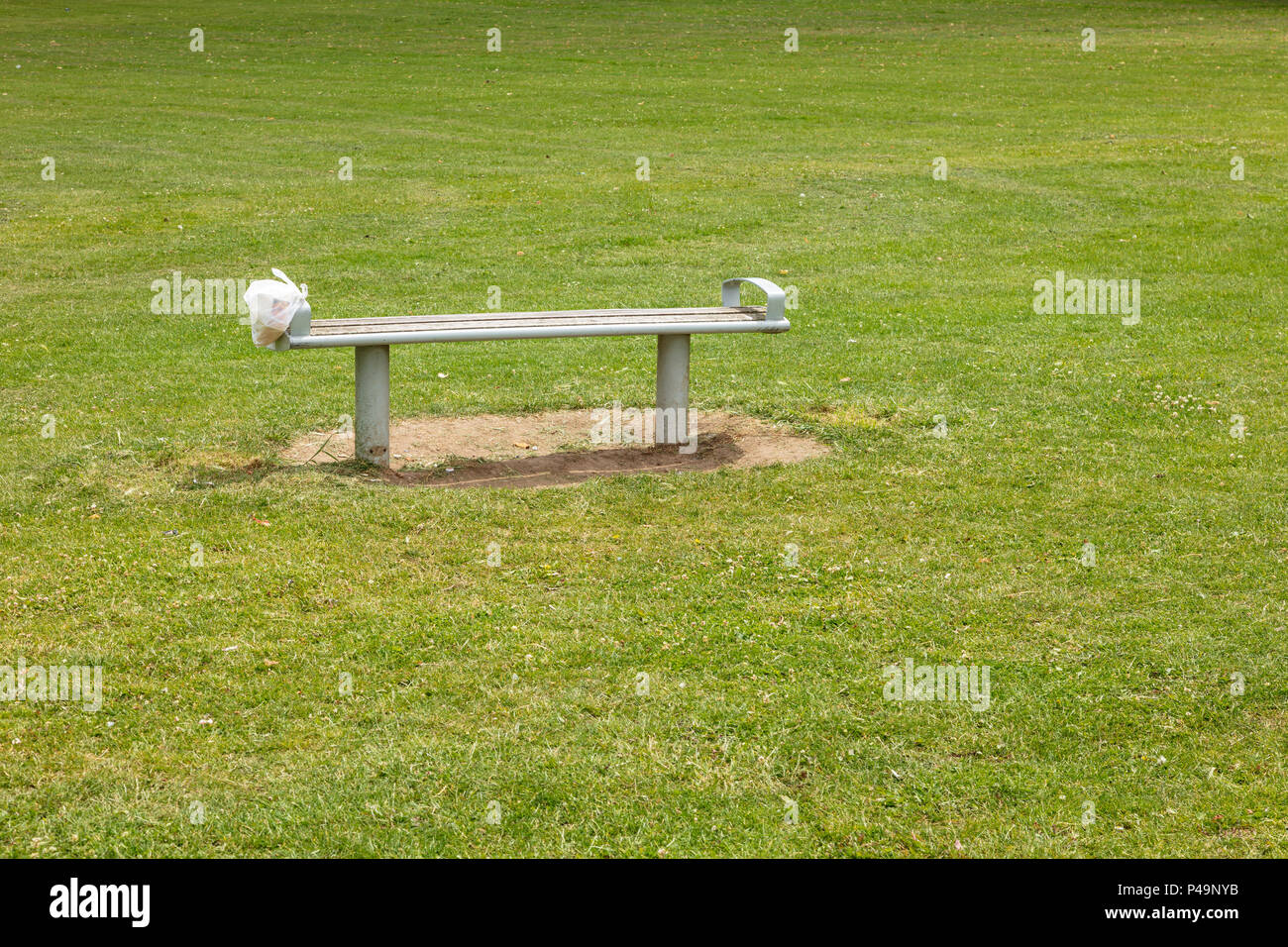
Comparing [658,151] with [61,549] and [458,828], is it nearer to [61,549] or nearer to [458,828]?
[61,549]

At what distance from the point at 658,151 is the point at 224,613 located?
43.7 feet

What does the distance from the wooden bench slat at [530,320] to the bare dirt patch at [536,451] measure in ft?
2.11

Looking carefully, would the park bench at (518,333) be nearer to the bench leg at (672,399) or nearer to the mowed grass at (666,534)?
the bench leg at (672,399)

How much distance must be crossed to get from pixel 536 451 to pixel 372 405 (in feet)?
3.09

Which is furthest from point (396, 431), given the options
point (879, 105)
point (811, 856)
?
point (879, 105)

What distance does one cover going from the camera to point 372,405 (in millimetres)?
7223

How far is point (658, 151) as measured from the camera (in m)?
18.0

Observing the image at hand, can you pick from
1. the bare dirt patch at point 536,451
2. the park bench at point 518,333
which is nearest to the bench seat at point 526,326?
the park bench at point 518,333

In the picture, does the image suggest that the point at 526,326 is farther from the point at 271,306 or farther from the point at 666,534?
the point at 666,534

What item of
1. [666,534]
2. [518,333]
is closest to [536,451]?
[518,333]

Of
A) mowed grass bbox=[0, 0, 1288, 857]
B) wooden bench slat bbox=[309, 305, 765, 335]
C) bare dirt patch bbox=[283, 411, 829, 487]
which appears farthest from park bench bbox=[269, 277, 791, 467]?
mowed grass bbox=[0, 0, 1288, 857]

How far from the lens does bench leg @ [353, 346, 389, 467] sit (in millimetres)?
7184

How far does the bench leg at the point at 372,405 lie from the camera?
7184 mm

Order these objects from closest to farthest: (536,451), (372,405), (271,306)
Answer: (271,306) → (372,405) → (536,451)
